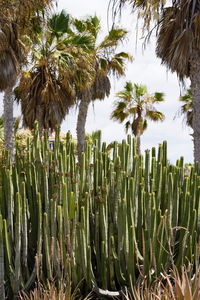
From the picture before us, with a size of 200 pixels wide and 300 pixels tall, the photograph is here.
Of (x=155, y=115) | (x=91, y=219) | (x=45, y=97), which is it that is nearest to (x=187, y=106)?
(x=155, y=115)

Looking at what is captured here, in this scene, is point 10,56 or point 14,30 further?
point 10,56

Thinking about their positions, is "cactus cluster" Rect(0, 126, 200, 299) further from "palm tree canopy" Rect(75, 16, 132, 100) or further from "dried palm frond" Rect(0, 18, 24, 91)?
"palm tree canopy" Rect(75, 16, 132, 100)

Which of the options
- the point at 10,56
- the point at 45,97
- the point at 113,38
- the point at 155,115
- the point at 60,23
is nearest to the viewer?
the point at 10,56

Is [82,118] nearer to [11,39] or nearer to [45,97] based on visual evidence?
[45,97]

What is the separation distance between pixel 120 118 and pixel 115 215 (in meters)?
20.0

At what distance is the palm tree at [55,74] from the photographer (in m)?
16.3

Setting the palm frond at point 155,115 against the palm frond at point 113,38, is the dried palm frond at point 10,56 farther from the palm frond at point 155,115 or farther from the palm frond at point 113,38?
the palm frond at point 155,115

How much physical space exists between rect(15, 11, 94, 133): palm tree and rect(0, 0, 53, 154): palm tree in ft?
4.63

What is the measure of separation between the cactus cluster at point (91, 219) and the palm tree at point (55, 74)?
34.9ft

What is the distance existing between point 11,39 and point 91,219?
31.8 ft

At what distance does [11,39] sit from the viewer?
13.9 m

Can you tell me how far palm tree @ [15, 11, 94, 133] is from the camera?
16.3 meters

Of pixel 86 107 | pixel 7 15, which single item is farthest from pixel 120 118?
pixel 7 15

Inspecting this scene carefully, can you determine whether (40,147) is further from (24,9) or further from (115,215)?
(24,9)
